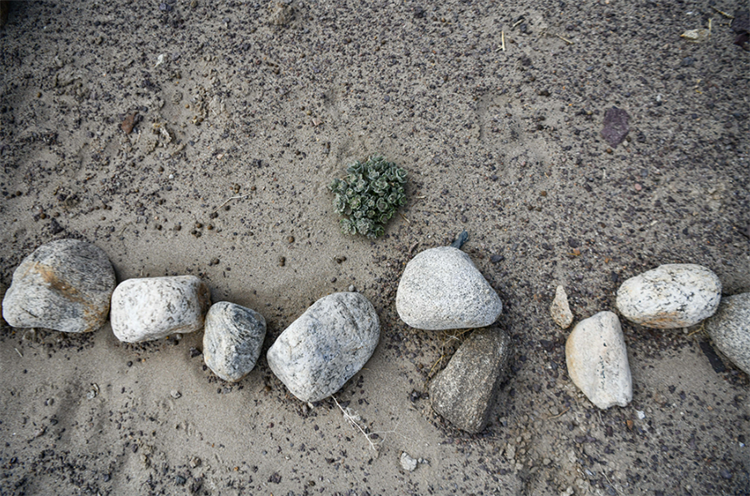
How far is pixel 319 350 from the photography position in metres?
3.15

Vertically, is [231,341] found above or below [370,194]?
below

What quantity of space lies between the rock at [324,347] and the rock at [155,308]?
31.6 inches

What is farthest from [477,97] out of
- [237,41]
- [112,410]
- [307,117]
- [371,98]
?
[112,410]

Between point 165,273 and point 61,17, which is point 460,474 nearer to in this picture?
point 165,273

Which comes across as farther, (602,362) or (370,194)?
(370,194)

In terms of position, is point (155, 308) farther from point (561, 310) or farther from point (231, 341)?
point (561, 310)

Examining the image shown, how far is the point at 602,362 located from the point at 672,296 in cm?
72

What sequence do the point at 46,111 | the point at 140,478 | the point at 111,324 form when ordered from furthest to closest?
the point at 46,111
the point at 111,324
the point at 140,478

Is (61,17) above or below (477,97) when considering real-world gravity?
above

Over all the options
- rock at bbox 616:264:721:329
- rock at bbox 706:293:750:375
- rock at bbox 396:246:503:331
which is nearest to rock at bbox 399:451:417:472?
rock at bbox 396:246:503:331

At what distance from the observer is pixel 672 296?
300 centimetres

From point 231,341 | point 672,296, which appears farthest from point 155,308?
point 672,296

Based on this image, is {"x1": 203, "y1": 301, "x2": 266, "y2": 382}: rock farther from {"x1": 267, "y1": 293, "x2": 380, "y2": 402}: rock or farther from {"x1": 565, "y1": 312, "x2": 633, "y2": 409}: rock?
{"x1": 565, "y1": 312, "x2": 633, "y2": 409}: rock

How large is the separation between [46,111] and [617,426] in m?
6.11
